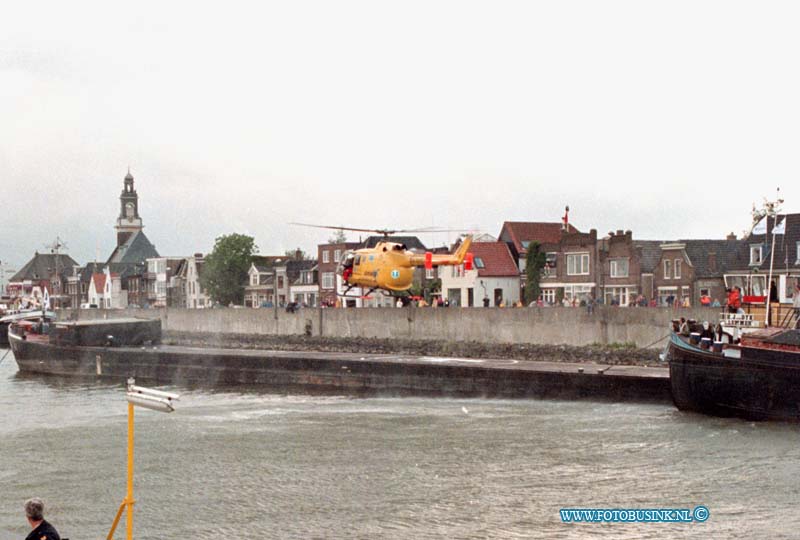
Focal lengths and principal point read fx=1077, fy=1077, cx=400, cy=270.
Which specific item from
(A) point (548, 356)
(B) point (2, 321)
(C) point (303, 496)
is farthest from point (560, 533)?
(B) point (2, 321)

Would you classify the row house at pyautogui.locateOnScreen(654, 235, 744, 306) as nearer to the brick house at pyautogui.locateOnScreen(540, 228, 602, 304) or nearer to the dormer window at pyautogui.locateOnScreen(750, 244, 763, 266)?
the dormer window at pyautogui.locateOnScreen(750, 244, 763, 266)

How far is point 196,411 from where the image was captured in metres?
38.8

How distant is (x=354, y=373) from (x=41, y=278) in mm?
126076

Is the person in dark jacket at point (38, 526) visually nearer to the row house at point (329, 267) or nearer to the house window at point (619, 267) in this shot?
the house window at point (619, 267)

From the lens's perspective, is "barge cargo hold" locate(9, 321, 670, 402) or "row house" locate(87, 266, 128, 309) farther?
"row house" locate(87, 266, 128, 309)

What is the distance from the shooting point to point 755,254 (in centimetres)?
6016

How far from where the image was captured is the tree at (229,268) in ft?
346

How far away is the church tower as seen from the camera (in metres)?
149

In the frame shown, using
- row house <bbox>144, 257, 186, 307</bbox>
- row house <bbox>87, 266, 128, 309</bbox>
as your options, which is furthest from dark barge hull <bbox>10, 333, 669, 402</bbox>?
row house <bbox>87, 266, 128, 309</bbox>

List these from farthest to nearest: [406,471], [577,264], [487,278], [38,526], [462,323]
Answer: [487,278]
[577,264]
[462,323]
[406,471]
[38,526]

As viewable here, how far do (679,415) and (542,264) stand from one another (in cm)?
4033

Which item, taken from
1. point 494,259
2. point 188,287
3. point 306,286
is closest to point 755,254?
point 494,259

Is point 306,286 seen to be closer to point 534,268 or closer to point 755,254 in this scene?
point 534,268

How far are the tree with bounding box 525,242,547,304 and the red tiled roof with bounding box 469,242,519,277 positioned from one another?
359cm
